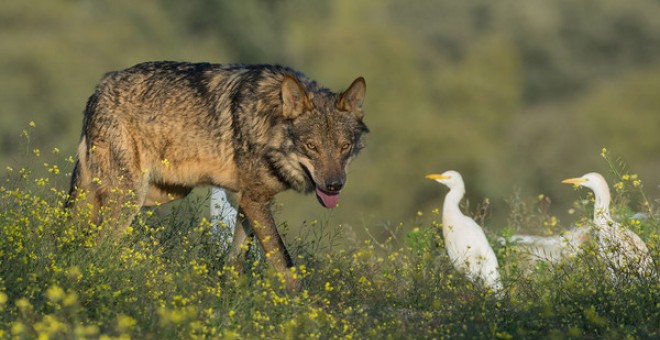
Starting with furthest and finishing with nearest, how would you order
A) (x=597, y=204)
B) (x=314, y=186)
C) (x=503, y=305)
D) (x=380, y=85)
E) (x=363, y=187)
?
(x=380, y=85) → (x=363, y=187) → (x=597, y=204) → (x=314, y=186) → (x=503, y=305)

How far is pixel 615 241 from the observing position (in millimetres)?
7453

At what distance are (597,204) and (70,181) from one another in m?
4.30

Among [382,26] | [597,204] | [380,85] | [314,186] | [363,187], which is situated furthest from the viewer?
[382,26]

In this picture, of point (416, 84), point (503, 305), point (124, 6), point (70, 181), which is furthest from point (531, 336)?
point (416, 84)

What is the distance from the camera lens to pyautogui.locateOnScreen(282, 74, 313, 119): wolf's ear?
781 cm

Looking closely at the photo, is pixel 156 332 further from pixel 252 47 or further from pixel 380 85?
pixel 380 85

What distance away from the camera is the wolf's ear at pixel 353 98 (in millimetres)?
7930

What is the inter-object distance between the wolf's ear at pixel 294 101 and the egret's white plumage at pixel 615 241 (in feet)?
7.25

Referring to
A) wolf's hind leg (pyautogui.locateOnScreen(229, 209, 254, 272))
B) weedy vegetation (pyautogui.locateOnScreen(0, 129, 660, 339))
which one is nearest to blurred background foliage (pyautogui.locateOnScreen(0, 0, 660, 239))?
wolf's hind leg (pyautogui.locateOnScreen(229, 209, 254, 272))

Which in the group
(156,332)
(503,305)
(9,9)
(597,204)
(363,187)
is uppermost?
(9,9)

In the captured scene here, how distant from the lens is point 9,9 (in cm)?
2508

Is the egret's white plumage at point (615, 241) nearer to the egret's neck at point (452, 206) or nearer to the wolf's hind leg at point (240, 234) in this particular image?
the egret's neck at point (452, 206)

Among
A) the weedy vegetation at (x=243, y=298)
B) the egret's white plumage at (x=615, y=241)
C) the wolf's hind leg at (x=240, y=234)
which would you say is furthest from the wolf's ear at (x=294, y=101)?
the egret's white plumage at (x=615, y=241)

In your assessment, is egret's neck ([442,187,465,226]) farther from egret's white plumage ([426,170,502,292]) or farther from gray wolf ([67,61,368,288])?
gray wolf ([67,61,368,288])
